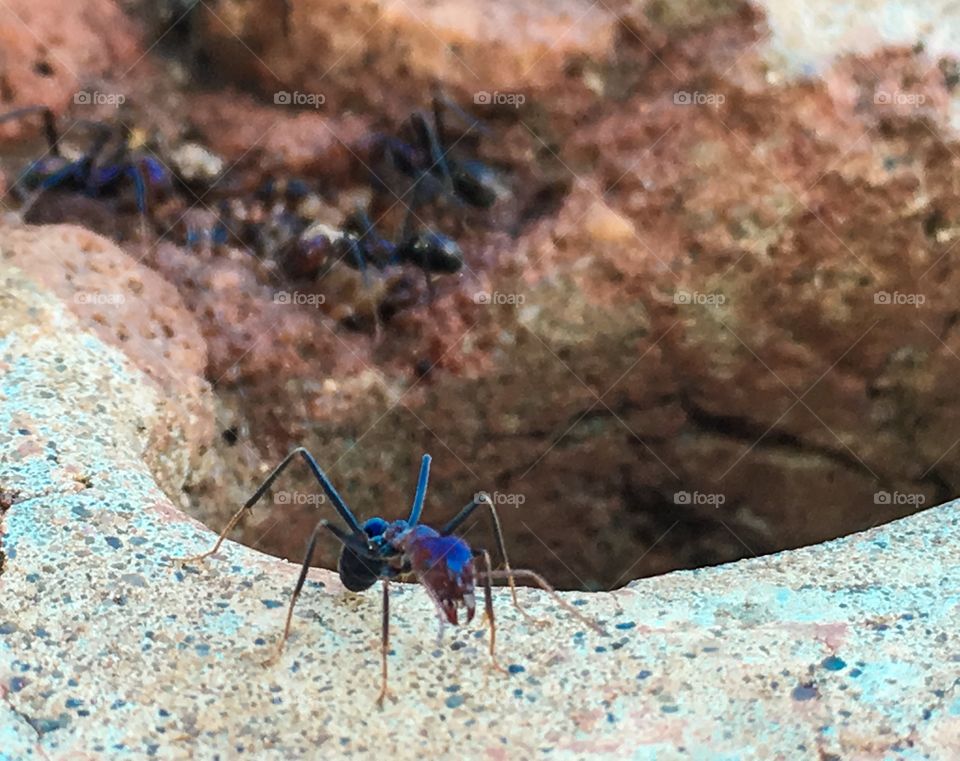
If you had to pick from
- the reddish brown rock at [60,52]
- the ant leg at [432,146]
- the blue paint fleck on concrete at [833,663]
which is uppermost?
the reddish brown rock at [60,52]

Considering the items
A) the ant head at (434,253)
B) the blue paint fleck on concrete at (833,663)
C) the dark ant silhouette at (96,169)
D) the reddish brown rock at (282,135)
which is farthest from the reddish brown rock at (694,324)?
the blue paint fleck on concrete at (833,663)

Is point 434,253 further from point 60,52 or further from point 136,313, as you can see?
point 60,52

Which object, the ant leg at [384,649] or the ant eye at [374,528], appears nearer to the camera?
the ant leg at [384,649]

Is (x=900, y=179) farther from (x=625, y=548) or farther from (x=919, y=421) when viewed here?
(x=625, y=548)

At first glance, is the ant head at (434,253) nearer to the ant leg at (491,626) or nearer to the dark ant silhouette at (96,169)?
the dark ant silhouette at (96,169)

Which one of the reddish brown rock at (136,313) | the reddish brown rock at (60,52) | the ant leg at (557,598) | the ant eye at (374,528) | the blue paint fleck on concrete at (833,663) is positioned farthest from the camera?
the reddish brown rock at (60,52)

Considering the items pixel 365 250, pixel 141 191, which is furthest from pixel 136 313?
pixel 365 250

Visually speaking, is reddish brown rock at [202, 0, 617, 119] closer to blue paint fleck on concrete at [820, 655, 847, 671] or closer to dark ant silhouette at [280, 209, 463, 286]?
dark ant silhouette at [280, 209, 463, 286]
